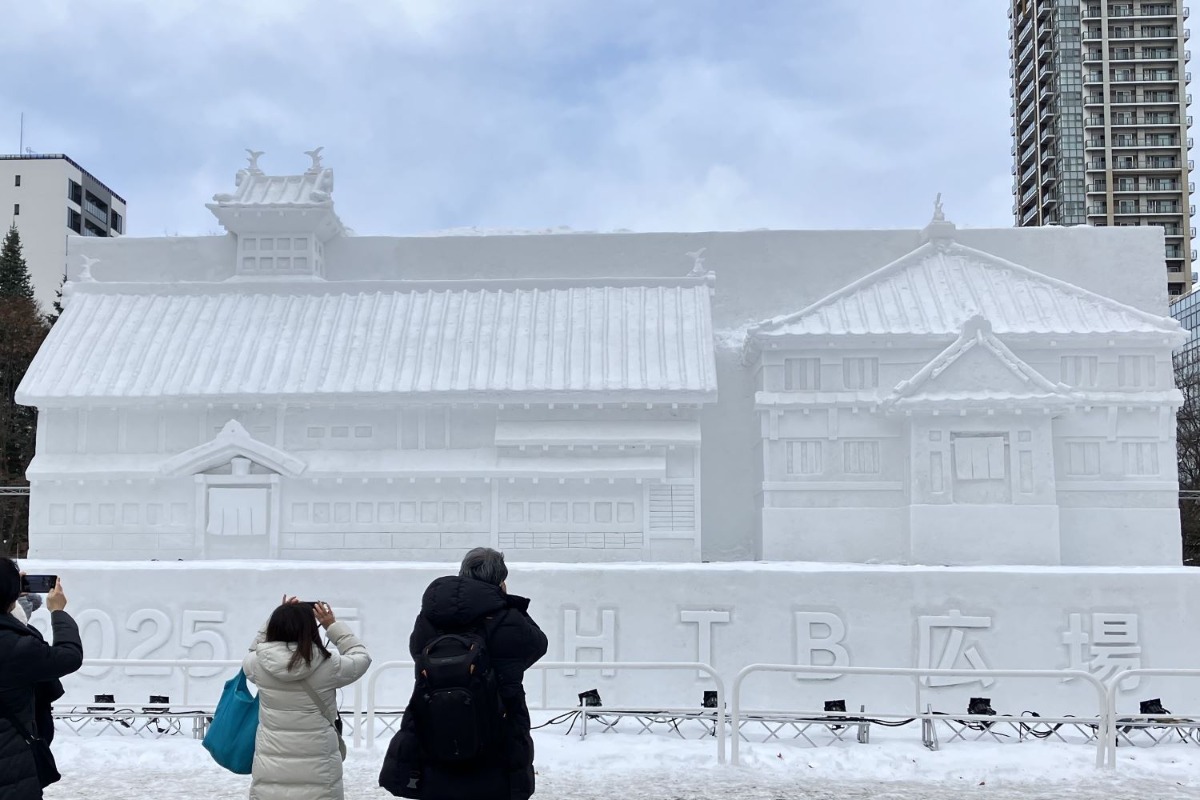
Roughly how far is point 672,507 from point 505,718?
47.9ft

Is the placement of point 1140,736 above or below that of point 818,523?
below

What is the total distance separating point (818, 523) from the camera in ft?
65.9

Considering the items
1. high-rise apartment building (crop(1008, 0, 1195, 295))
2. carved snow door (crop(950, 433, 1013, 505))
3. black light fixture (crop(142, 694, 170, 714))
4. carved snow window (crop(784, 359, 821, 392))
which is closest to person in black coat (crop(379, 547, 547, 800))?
black light fixture (crop(142, 694, 170, 714))

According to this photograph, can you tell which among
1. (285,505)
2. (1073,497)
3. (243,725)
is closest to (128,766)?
(243,725)

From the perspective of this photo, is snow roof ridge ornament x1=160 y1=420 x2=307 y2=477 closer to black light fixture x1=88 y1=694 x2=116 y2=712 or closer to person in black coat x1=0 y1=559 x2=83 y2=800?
black light fixture x1=88 y1=694 x2=116 y2=712

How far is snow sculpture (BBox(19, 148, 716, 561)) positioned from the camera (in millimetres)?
19984

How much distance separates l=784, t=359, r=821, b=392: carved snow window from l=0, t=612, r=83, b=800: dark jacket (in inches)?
647

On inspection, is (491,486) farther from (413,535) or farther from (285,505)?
(285,505)

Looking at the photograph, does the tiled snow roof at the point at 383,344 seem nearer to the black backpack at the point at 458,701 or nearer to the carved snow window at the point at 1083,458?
the carved snow window at the point at 1083,458

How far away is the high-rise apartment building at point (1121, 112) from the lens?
79312 mm

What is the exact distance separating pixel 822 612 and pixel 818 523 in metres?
6.30

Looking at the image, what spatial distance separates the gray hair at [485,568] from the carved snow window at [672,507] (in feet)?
46.8

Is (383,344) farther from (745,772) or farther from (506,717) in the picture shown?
(506,717)

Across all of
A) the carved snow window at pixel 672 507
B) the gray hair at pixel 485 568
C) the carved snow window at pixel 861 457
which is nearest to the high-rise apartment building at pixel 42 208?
the carved snow window at pixel 672 507
